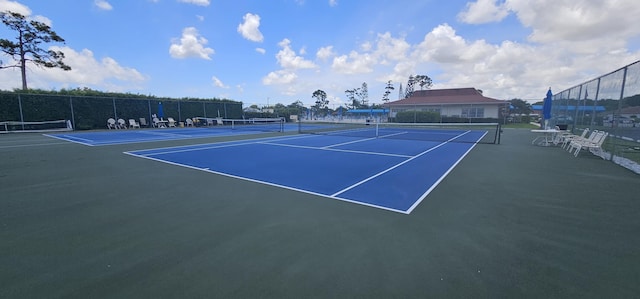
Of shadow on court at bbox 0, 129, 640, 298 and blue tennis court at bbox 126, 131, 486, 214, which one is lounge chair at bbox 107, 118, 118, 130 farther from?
shadow on court at bbox 0, 129, 640, 298

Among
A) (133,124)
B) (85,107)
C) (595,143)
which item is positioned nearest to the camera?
(595,143)

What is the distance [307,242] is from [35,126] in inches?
1023

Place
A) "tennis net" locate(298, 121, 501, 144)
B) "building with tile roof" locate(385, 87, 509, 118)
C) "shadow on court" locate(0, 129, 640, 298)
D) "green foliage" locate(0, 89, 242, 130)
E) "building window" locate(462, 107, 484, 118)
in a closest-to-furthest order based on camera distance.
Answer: "shadow on court" locate(0, 129, 640, 298)
"tennis net" locate(298, 121, 501, 144)
"green foliage" locate(0, 89, 242, 130)
"building with tile roof" locate(385, 87, 509, 118)
"building window" locate(462, 107, 484, 118)

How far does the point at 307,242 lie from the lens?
3068mm

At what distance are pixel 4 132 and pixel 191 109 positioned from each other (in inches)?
535

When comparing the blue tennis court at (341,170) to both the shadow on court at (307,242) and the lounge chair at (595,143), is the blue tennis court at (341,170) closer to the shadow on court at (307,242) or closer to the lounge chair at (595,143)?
the shadow on court at (307,242)

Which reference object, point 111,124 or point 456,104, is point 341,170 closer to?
point 111,124

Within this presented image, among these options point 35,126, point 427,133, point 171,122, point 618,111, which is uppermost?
point 618,111

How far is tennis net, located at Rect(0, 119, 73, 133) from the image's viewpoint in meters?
17.7

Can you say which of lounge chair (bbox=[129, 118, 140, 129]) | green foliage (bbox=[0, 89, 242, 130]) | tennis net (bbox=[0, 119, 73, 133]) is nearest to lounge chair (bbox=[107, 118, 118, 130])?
green foliage (bbox=[0, 89, 242, 130])

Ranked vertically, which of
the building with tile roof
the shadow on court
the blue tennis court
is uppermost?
the building with tile roof

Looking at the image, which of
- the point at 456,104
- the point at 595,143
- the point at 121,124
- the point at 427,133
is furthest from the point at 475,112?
the point at 121,124

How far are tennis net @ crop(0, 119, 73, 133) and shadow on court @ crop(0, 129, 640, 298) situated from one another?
18620mm

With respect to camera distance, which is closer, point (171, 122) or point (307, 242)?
point (307, 242)
